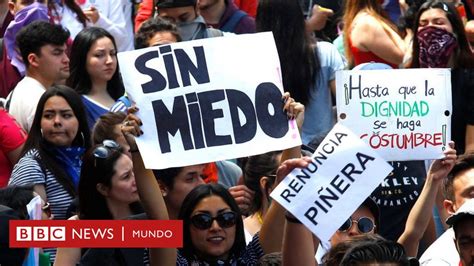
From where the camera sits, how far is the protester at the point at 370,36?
10688 mm

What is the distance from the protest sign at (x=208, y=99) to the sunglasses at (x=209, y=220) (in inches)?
10.8

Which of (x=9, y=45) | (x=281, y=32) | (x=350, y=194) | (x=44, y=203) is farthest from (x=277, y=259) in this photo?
(x=9, y=45)

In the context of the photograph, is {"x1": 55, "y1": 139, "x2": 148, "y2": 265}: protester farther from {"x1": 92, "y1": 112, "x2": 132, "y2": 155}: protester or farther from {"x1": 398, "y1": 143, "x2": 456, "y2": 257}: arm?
{"x1": 398, "y1": 143, "x2": 456, "y2": 257}: arm

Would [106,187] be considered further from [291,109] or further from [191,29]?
[191,29]

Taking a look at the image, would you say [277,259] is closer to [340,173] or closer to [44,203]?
[340,173]

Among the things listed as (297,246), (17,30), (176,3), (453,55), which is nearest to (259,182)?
(297,246)

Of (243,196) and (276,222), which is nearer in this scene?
(276,222)

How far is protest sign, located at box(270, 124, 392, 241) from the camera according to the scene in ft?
22.7

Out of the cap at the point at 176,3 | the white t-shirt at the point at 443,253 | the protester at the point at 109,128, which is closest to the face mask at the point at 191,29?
the cap at the point at 176,3

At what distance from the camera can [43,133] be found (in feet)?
29.0

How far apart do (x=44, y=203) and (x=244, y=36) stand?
168cm

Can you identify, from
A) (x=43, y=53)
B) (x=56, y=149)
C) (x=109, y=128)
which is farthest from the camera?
(x=43, y=53)

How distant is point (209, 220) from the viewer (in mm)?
7195

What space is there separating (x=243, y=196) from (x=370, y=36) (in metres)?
2.81
